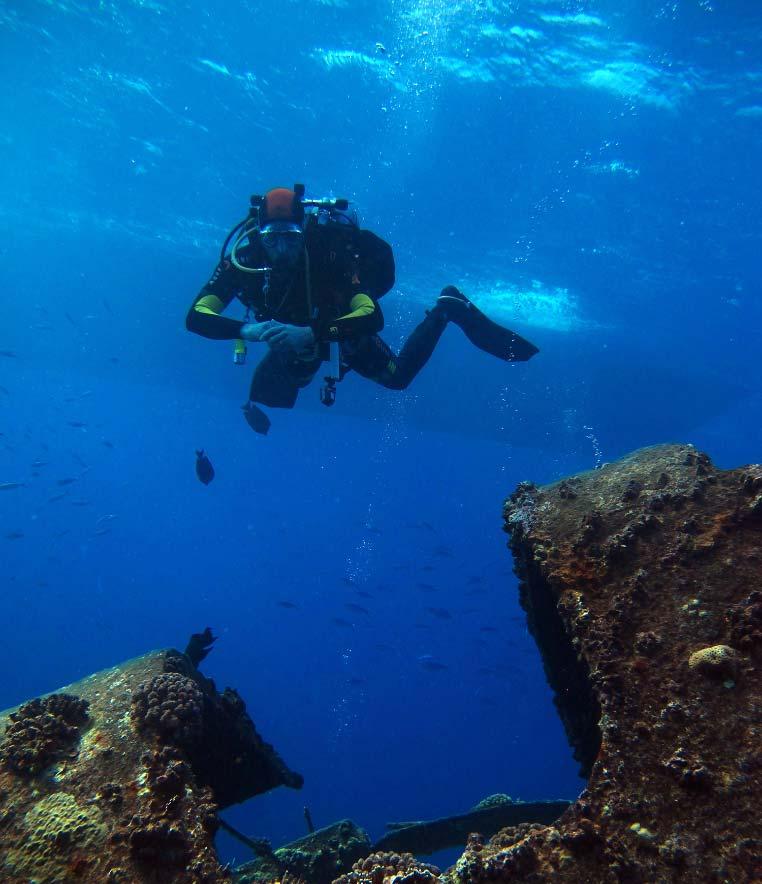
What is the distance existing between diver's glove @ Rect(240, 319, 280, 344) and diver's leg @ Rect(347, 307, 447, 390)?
1502mm

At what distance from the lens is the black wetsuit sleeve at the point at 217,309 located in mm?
6945

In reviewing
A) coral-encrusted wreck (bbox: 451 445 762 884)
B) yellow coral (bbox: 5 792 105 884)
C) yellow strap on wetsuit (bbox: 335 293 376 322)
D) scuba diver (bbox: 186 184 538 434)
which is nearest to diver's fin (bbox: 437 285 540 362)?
scuba diver (bbox: 186 184 538 434)

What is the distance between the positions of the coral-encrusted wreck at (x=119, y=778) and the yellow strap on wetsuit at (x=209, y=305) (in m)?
4.56

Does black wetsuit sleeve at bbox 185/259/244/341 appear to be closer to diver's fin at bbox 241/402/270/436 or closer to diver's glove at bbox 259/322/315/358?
diver's glove at bbox 259/322/315/358

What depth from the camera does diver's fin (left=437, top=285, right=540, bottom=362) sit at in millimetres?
9375

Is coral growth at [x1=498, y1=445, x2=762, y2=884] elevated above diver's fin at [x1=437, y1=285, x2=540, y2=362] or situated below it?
below

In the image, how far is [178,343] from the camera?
3634 cm

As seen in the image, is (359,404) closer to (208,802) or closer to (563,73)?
(563,73)

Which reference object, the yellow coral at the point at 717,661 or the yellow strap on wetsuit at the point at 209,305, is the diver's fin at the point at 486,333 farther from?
the yellow coral at the point at 717,661

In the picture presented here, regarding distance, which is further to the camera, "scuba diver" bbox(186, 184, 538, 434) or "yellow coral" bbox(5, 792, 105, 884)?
"scuba diver" bbox(186, 184, 538, 434)

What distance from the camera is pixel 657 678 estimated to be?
2.46 metres

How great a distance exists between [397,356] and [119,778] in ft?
24.4

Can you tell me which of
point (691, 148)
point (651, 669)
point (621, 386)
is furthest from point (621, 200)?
point (651, 669)

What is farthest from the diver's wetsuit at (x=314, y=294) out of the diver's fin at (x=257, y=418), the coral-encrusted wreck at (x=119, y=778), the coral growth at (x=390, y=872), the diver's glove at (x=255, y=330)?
the coral growth at (x=390, y=872)
